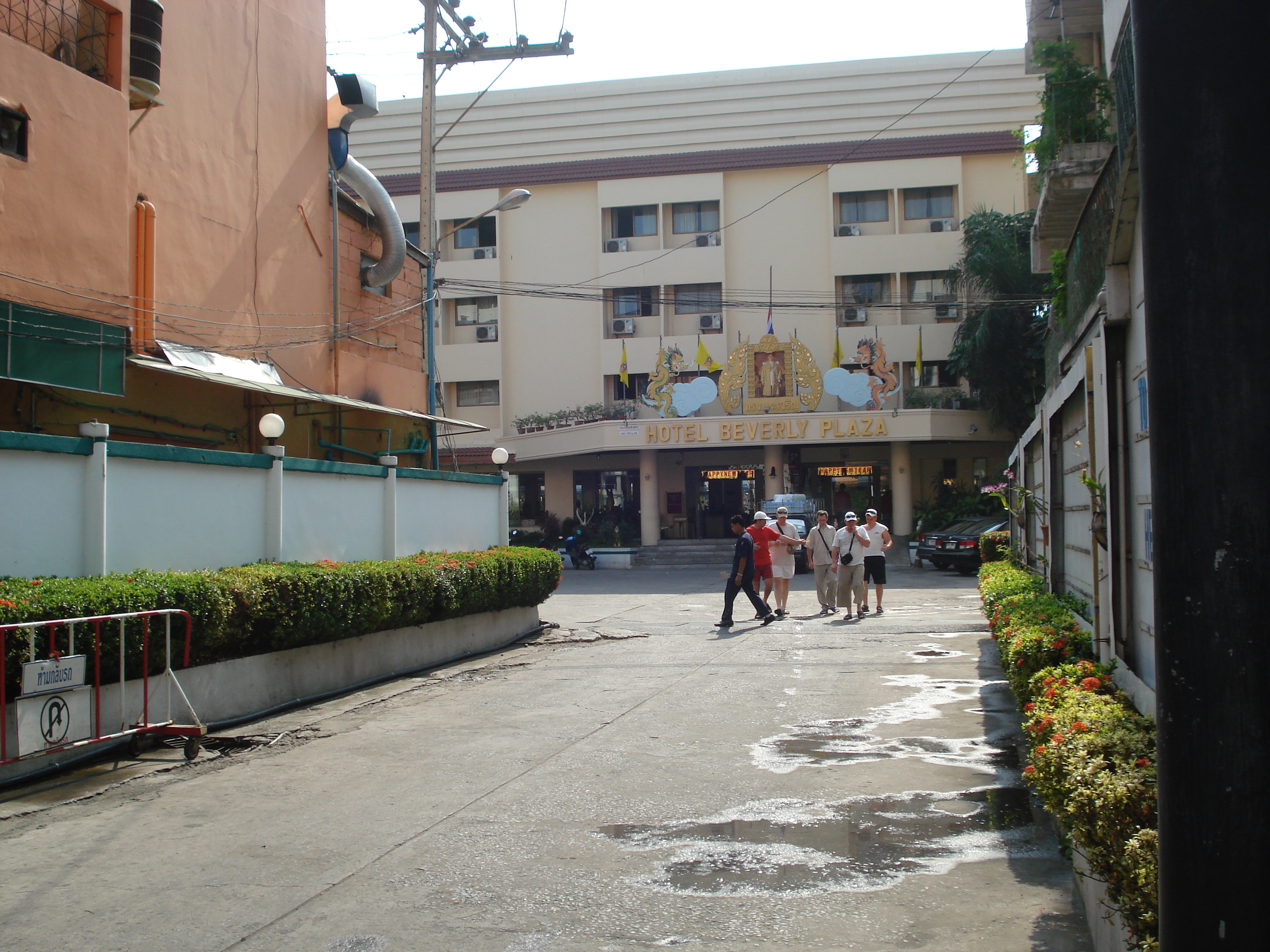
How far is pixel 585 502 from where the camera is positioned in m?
38.8

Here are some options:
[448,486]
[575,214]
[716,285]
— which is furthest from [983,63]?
[448,486]

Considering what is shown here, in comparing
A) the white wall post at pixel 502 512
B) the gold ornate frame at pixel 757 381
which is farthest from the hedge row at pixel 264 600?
the gold ornate frame at pixel 757 381

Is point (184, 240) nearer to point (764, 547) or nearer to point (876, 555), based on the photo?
point (764, 547)

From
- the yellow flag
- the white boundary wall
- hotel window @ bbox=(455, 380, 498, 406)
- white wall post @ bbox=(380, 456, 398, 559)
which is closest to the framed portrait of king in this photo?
the yellow flag

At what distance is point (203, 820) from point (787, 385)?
29710 mm

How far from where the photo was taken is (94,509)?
8.28 metres

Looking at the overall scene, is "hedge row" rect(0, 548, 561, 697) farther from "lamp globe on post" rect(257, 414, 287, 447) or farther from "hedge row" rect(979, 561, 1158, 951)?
"hedge row" rect(979, 561, 1158, 951)

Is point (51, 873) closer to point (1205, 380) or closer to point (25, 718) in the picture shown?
point (25, 718)

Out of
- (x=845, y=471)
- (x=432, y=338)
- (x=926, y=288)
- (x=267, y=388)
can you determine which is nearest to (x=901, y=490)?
(x=845, y=471)

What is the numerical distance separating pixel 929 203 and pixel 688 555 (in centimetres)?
1513

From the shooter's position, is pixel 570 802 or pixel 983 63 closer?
pixel 570 802

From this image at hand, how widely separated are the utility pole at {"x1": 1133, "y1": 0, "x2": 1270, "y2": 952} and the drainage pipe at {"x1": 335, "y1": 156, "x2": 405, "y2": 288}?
1663 centimetres

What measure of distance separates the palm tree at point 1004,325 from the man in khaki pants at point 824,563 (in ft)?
53.8

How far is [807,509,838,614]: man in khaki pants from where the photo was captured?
1708cm
